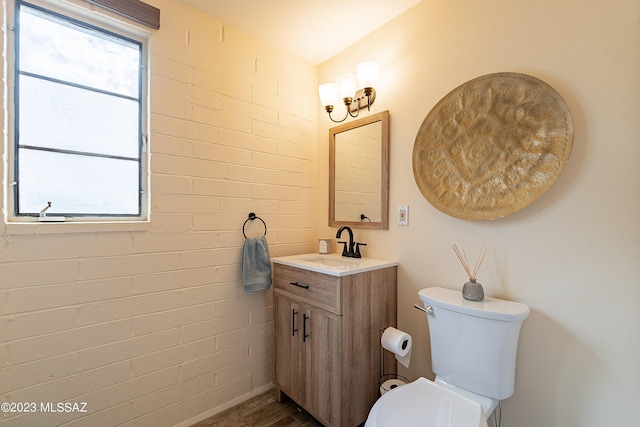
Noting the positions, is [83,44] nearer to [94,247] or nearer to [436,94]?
[94,247]

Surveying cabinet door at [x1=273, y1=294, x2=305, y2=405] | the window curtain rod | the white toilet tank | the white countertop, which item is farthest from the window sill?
the white toilet tank

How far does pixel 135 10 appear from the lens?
1456 millimetres

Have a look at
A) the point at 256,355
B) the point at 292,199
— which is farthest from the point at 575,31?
the point at 256,355

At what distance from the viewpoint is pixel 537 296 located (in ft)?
3.97

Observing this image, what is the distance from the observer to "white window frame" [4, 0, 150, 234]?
Answer: 1.23 m

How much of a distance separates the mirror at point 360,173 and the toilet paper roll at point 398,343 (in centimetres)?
61

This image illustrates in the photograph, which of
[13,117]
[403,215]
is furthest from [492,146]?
[13,117]

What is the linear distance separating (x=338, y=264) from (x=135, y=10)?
172cm

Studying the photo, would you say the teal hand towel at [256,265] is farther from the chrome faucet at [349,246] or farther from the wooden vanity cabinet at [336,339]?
the chrome faucet at [349,246]

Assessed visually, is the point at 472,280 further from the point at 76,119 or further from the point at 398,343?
the point at 76,119

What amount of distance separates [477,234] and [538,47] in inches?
33.3

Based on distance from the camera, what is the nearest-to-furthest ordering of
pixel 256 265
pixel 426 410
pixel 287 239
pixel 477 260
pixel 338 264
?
pixel 426 410, pixel 477 260, pixel 338 264, pixel 256 265, pixel 287 239

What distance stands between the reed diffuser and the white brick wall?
3.69 feet

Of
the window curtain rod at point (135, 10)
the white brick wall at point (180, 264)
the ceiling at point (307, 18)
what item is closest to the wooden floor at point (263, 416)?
the white brick wall at point (180, 264)
